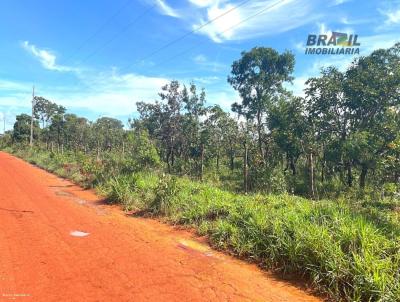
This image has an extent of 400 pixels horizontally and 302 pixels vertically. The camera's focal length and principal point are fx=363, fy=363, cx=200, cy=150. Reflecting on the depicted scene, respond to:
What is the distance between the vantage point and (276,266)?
5219 mm

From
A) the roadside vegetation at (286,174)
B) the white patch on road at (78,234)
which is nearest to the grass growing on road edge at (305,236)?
the roadside vegetation at (286,174)

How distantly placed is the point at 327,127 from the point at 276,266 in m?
14.5

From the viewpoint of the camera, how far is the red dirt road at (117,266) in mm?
4211

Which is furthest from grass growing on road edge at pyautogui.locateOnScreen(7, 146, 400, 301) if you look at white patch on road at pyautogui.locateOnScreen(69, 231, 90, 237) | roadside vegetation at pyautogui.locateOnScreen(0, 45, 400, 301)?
white patch on road at pyautogui.locateOnScreen(69, 231, 90, 237)

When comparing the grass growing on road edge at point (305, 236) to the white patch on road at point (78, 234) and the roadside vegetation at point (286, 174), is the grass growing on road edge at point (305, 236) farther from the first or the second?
the white patch on road at point (78, 234)

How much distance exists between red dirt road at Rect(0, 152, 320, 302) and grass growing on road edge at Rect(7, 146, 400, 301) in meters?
0.34

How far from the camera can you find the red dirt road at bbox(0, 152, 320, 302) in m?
4.21

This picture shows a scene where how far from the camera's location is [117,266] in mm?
5031

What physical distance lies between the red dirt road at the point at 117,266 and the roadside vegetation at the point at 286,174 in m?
0.54

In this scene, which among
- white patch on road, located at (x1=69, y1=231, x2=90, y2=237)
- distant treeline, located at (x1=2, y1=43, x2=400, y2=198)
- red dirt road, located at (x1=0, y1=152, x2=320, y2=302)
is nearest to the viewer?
red dirt road, located at (x1=0, y1=152, x2=320, y2=302)

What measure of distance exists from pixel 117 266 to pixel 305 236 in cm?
265

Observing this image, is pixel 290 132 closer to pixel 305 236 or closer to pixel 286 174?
pixel 286 174

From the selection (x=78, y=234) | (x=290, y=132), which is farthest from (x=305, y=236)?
(x=290, y=132)

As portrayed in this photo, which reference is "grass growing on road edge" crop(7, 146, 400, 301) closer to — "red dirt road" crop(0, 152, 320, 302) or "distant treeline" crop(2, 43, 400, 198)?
"red dirt road" crop(0, 152, 320, 302)
